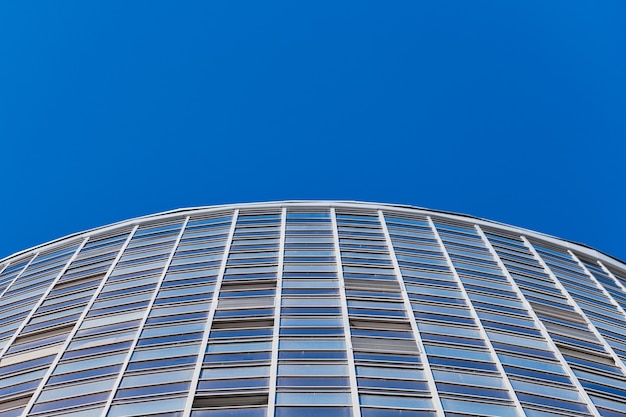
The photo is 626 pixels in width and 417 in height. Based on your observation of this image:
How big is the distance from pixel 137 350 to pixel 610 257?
1261 inches

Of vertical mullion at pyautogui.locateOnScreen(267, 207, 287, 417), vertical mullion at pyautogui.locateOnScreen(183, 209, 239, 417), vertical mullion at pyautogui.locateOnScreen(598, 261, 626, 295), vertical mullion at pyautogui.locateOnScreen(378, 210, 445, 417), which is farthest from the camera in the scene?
vertical mullion at pyautogui.locateOnScreen(598, 261, 626, 295)

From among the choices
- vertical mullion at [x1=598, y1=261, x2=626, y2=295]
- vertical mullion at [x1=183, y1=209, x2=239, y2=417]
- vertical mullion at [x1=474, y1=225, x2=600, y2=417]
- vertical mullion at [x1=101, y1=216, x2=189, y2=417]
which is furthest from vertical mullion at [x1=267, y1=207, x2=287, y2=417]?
vertical mullion at [x1=598, y1=261, x2=626, y2=295]

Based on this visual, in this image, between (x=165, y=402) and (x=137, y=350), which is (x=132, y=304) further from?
(x=165, y=402)

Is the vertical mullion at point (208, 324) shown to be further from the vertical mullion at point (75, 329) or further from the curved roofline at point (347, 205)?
the vertical mullion at point (75, 329)

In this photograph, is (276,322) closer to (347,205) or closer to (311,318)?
(311,318)

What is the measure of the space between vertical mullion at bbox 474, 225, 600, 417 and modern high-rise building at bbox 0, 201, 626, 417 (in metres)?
0.10

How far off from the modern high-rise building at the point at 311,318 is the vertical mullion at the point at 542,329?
0.32ft

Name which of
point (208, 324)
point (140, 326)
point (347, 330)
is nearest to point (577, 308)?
point (347, 330)

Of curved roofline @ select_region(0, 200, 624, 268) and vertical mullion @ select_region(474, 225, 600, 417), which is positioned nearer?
vertical mullion @ select_region(474, 225, 600, 417)

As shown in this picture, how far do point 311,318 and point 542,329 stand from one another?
10.4 meters

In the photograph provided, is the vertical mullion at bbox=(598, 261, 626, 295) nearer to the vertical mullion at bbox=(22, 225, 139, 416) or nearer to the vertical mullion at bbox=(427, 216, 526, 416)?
the vertical mullion at bbox=(427, 216, 526, 416)

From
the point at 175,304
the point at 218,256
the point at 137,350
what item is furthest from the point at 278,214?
the point at 137,350

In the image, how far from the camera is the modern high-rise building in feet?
101

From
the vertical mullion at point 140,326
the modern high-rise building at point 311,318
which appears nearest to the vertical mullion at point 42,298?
the modern high-rise building at point 311,318
